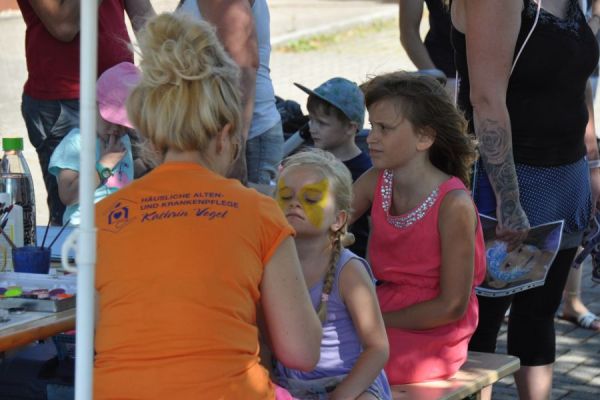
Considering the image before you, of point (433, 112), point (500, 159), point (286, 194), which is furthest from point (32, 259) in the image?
point (500, 159)

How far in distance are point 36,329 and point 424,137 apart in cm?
141

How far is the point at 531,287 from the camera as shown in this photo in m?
3.74

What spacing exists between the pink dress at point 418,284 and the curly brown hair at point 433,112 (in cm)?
9

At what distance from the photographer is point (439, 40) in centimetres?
608

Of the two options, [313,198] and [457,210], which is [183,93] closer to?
[313,198]

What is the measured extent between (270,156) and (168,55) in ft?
7.73

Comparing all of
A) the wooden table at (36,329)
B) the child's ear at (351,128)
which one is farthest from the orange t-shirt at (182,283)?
the child's ear at (351,128)

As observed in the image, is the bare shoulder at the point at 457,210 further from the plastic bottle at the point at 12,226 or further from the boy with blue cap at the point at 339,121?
the boy with blue cap at the point at 339,121

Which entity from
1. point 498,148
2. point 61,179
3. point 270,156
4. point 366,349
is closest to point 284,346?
point 366,349

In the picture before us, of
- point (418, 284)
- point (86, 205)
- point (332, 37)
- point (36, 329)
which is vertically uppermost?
point (86, 205)

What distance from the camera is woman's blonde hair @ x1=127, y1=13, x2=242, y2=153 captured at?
2400mm

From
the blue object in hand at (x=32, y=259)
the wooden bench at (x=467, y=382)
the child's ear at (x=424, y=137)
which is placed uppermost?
the child's ear at (x=424, y=137)

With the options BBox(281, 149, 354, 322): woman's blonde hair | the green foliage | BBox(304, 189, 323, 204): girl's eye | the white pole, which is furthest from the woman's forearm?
the green foliage

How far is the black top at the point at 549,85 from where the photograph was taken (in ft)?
11.5
